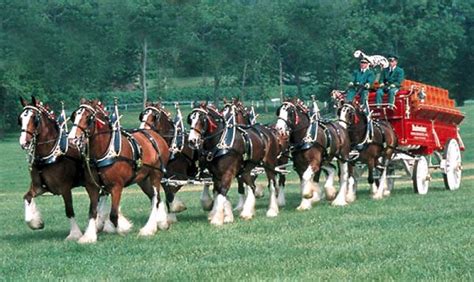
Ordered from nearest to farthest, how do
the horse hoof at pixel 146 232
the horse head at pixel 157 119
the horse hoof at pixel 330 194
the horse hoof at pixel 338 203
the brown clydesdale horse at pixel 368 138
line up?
1. the horse hoof at pixel 146 232
2. the horse head at pixel 157 119
3. the horse hoof at pixel 338 203
4. the horse hoof at pixel 330 194
5. the brown clydesdale horse at pixel 368 138

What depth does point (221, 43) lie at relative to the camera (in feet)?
219

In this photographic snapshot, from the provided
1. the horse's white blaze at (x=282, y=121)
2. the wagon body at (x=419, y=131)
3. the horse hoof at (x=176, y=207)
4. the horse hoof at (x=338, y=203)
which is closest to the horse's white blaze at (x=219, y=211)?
the horse hoof at (x=176, y=207)

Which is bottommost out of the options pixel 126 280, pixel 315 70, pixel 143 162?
pixel 126 280

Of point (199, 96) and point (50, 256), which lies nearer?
point (50, 256)

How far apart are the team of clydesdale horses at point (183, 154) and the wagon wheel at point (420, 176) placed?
2.27 feet

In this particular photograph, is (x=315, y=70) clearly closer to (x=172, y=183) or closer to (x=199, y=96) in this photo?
(x=199, y=96)

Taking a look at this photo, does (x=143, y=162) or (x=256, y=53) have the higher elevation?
(x=256, y=53)

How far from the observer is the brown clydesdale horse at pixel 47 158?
52.3 feet

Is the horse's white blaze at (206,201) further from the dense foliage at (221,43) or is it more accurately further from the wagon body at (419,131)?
the dense foliage at (221,43)

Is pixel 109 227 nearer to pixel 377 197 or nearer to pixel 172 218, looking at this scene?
pixel 172 218

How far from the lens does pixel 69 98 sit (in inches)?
2616

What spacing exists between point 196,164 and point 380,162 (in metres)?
5.74

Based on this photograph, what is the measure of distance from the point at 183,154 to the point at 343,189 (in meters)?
3.67

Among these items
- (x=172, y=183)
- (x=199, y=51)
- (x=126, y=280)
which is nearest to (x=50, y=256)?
(x=126, y=280)
